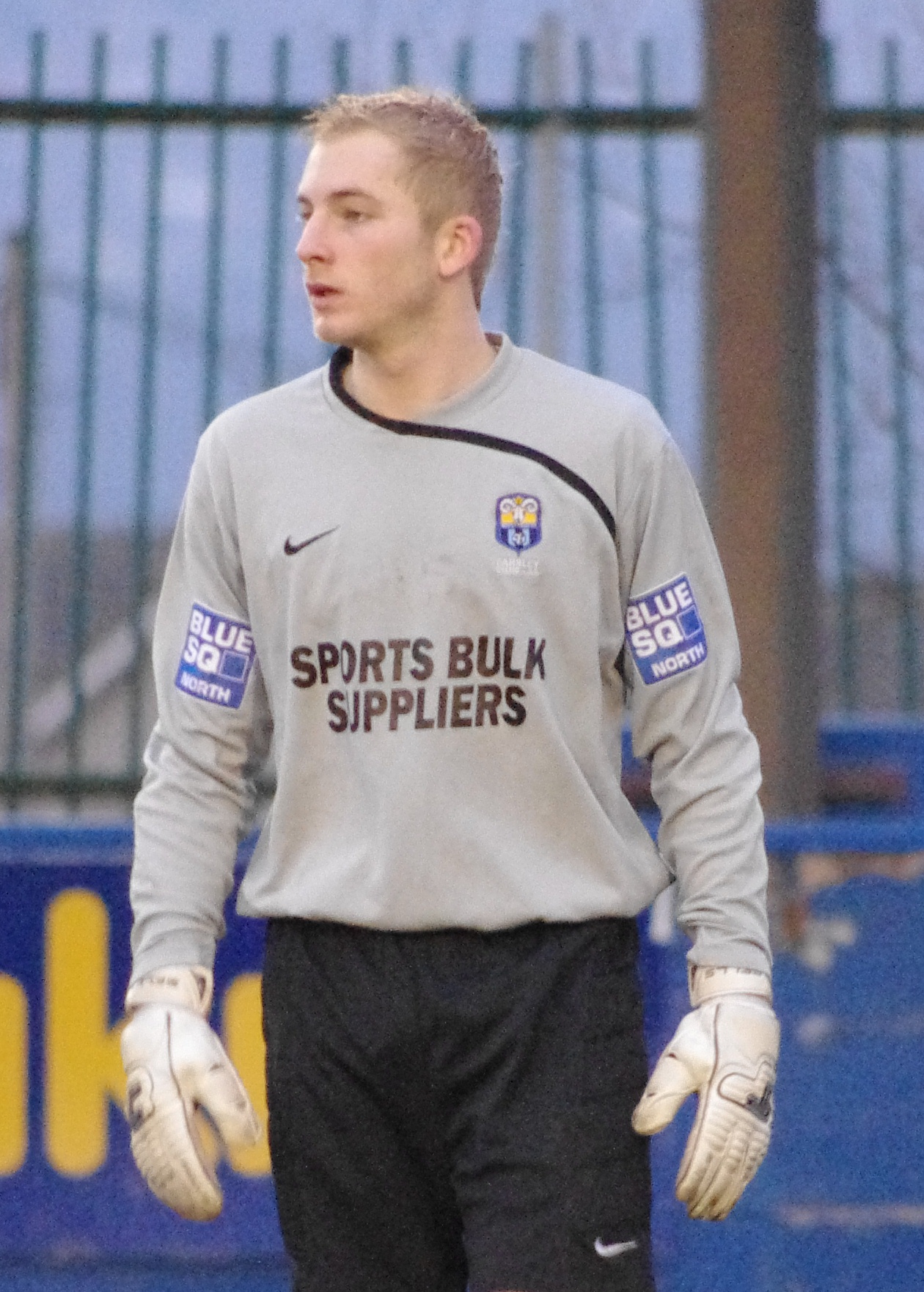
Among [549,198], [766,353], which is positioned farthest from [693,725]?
[549,198]

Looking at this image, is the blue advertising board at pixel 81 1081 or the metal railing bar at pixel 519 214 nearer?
the blue advertising board at pixel 81 1081

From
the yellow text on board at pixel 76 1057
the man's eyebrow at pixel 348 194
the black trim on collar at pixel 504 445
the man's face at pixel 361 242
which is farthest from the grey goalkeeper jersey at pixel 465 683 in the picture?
the yellow text on board at pixel 76 1057

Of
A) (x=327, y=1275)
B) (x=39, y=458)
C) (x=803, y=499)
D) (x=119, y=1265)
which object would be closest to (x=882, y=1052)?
(x=803, y=499)

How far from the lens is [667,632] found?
93.7 inches

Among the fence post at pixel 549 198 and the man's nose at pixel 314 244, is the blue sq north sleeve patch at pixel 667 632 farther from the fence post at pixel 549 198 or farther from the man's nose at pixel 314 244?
the fence post at pixel 549 198

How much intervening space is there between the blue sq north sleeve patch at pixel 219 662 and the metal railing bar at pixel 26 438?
302 centimetres

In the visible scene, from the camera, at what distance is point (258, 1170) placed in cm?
391

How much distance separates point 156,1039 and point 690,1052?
59cm

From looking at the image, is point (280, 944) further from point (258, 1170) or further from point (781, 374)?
point (781, 374)

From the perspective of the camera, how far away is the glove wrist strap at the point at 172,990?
2.36 meters

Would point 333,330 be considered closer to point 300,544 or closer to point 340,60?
point 300,544

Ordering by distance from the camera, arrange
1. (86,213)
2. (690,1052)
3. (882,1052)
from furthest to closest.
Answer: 1. (86,213)
2. (882,1052)
3. (690,1052)

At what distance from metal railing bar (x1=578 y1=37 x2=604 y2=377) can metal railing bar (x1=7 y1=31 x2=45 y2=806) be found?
1.40m

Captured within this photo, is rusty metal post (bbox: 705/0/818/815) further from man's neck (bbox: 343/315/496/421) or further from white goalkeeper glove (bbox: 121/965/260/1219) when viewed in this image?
white goalkeeper glove (bbox: 121/965/260/1219)
